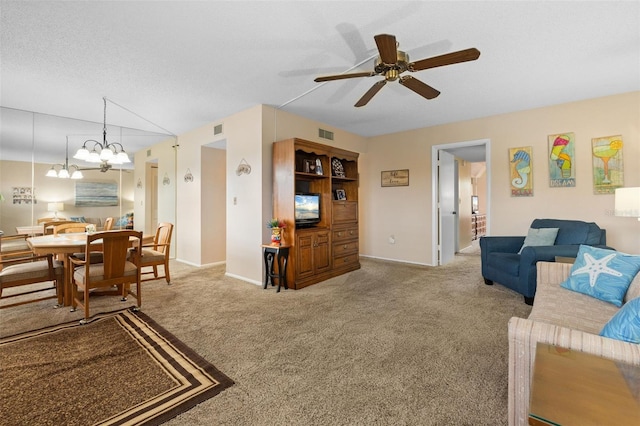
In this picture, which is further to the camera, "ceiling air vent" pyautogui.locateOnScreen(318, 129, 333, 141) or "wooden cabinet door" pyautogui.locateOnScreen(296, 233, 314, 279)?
"ceiling air vent" pyautogui.locateOnScreen(318, 129, 333, 141)

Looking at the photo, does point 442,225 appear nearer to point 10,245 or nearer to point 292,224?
point 292,224

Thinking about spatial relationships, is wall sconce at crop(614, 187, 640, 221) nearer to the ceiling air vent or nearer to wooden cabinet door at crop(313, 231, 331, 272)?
wooden cabinet door at crop(313, 231, 331, 272)

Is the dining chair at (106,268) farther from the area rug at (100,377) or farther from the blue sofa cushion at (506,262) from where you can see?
the blue sofa cushion at (506,262)

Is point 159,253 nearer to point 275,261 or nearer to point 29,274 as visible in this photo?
point 29,274

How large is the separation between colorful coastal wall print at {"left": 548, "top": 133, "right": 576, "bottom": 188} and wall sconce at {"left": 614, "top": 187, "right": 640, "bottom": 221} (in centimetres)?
140

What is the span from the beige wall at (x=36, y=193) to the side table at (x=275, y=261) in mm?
3214

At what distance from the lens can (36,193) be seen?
4230 mm

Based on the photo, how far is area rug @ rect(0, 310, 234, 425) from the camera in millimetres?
1574

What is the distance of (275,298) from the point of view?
3.53 metres

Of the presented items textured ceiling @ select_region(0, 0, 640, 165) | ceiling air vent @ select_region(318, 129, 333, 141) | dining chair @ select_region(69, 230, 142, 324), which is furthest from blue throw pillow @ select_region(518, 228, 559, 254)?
dining chair @ select_region(69, 230, 142, 324)

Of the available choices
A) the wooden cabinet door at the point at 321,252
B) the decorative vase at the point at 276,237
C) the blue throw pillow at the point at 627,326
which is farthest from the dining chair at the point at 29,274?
the blue throw pillow at the point at 627,326

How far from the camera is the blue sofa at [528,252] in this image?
306cm

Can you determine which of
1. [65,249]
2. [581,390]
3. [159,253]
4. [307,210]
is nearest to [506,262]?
[307,210]

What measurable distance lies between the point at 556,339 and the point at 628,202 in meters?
2.58
